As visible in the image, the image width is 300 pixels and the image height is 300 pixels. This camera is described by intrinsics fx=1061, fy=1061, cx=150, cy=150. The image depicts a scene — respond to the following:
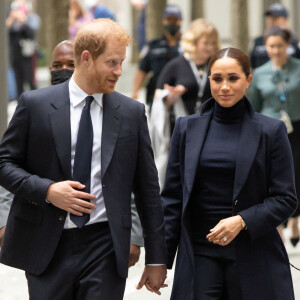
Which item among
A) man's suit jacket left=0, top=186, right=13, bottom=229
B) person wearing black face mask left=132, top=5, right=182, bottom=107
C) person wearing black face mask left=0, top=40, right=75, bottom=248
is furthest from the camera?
person wearing black face mask left=132, top=5, right=182, bottom=107

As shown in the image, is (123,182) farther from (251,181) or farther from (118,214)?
(251,181)

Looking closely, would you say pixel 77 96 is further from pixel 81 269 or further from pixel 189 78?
pixel 189 78

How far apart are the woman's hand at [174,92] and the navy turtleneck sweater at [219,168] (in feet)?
15.9

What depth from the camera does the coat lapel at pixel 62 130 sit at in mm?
4844

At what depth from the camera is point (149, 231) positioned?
5078 millimetres

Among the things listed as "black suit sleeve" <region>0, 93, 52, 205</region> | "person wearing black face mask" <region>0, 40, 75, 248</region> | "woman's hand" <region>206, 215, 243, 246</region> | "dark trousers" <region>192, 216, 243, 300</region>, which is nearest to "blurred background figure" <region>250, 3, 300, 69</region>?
"person wearing black face mask" <region>0, 40, 75, 248</region>

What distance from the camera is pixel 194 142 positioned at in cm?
537

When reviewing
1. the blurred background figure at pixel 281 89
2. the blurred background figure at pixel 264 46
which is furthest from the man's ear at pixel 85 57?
the blurred background figure at pixel 264 46

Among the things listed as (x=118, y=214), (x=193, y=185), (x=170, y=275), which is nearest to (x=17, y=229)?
(x=118, y=214)

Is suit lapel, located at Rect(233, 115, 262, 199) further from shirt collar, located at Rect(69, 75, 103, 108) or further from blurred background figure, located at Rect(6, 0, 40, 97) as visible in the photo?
blurred background figure, located at Rect(6, 0, 40, 97)

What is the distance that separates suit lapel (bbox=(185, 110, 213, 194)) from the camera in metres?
5.29

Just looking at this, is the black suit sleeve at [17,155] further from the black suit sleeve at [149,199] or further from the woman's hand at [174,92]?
the woman's hand at [174,92]

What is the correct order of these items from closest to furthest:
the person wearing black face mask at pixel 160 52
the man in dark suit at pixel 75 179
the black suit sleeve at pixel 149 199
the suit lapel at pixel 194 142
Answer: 1. the man in dark suit at pixel 75 179
2. the black suit sleeve at pixel 149 199
3. the suit lapel at pixel 194 142
4. the person wearing black face mask at pixel 160 52

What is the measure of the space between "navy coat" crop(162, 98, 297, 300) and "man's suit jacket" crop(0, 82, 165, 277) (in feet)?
1.48
